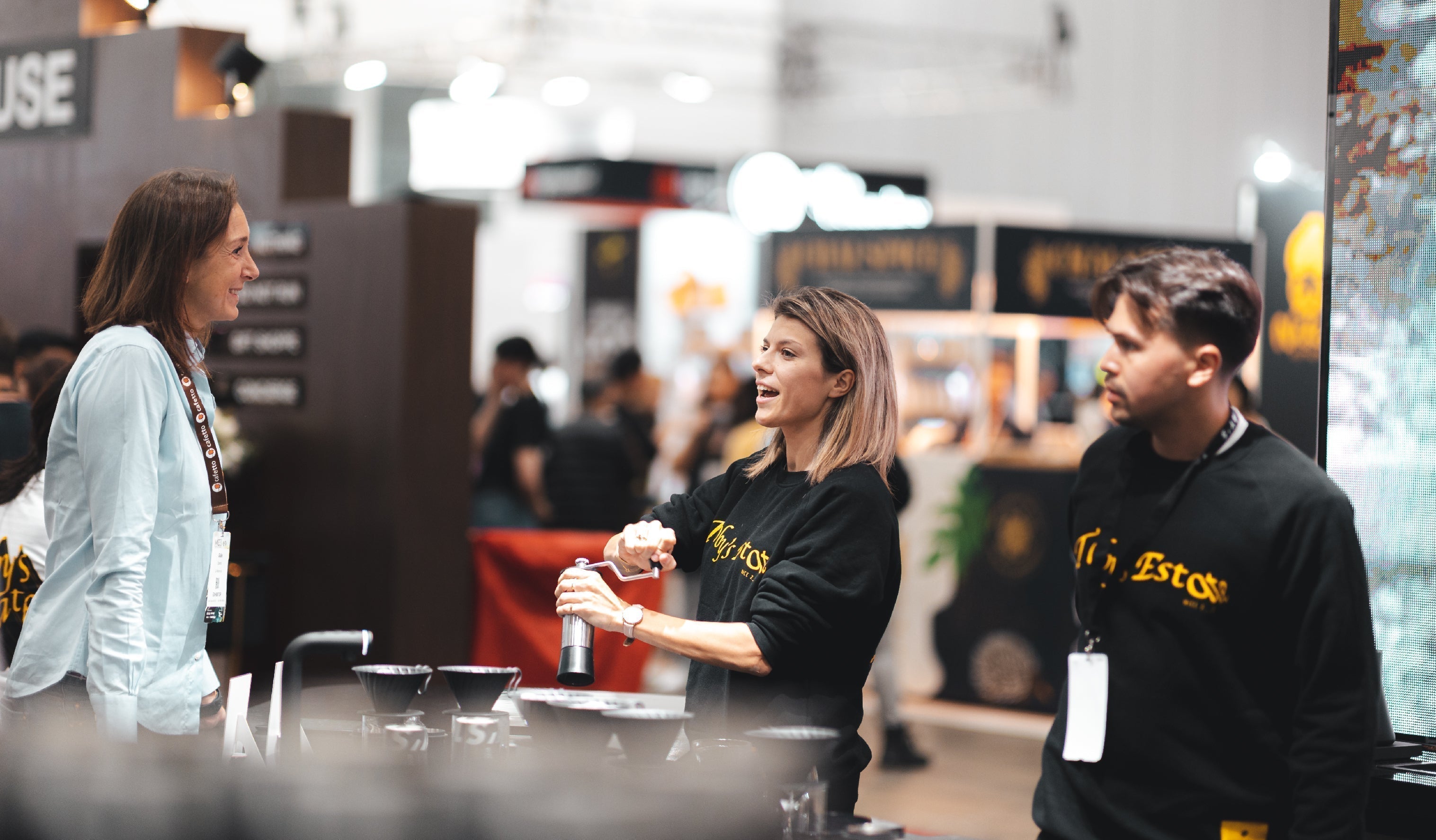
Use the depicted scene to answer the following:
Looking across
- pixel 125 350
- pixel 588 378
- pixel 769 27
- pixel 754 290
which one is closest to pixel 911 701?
pixel 588 378

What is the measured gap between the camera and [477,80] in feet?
41.4

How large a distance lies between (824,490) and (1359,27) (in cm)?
130

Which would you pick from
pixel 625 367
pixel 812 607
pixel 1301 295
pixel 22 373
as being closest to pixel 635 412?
pixel 625 367

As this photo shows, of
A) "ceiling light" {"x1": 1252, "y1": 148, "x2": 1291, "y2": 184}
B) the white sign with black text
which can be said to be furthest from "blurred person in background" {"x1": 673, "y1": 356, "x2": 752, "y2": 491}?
"ceiling light" {"x1": 1252, "y1": 148, "x2": 1291, "y2": 184}

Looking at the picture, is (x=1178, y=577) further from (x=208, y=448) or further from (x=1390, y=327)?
(x=208, y=448)

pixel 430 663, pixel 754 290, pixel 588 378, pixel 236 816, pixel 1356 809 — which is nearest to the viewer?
pixel 236 816

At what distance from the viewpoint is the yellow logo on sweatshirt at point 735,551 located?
209cm

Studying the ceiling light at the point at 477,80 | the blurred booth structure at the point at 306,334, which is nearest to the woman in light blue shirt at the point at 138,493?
the blurred booth structure at the point at 306,334

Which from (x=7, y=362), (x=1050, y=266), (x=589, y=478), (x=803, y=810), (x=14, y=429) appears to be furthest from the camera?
(x=1050, y=266)

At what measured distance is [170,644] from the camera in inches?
78.7

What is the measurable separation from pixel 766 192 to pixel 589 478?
6.39 meters

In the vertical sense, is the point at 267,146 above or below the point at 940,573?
above

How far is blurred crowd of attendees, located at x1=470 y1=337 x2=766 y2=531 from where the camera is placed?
6441mm

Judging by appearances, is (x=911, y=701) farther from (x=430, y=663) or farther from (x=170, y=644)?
(x=170, y=644)
